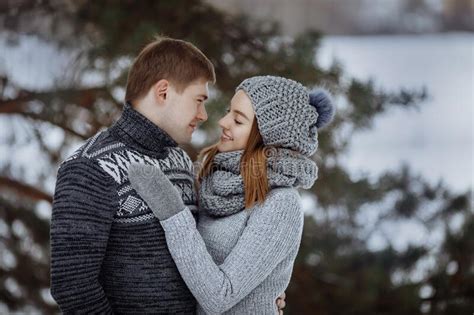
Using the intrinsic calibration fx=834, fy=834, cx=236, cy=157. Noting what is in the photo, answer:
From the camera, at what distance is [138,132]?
6.59 feet

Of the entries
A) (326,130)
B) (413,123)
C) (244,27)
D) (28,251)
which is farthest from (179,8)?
(413,123)

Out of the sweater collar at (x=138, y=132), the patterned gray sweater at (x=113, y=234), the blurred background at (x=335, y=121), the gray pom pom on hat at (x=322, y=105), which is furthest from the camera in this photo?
the blurred background at (x=335, y=121)

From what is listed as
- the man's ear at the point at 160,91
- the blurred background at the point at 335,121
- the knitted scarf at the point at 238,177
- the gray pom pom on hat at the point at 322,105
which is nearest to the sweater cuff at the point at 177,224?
the knitted scarf at the point at 238,177

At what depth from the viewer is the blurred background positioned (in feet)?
13.3

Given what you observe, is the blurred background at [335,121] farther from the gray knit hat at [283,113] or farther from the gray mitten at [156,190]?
the gray mitten at [156,190]

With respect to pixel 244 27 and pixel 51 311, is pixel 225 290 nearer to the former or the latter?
pixel 244 27

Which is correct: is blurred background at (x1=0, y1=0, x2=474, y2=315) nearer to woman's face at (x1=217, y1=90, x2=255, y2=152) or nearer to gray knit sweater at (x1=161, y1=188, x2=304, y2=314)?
woman's face at (x1=217, y1=90, x2=255, y2=152)

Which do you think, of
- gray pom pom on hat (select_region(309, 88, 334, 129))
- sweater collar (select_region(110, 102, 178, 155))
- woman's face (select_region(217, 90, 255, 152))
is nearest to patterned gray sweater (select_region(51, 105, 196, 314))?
sweater collar (select_region(110, 102, 178, 155))

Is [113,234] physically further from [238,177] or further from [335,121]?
[335,121]

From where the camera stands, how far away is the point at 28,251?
5523mm

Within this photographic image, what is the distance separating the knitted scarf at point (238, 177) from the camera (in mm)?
2045

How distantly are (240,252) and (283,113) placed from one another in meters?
0.36

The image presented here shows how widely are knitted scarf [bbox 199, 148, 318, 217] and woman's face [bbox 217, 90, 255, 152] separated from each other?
0.02 meters

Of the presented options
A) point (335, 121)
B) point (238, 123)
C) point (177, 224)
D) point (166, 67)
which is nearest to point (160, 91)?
point (166, 67)
